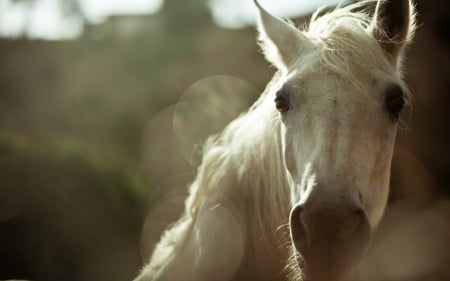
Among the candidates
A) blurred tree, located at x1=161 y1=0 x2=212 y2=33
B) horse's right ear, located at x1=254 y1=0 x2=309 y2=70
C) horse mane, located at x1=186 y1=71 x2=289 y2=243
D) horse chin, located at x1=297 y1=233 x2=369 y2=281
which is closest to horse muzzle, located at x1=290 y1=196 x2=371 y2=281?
horse chin, located at x1=297 y1=233 x2=369 y2=281

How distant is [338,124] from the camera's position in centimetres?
220

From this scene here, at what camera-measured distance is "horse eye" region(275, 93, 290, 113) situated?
246 centimetres

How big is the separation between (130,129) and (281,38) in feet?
57.0

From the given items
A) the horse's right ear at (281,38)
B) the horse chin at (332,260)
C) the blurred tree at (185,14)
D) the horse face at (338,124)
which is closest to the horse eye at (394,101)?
the horse face at (338,124)

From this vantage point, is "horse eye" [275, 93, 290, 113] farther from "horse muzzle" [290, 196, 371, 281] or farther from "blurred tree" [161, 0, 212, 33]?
"blurred tree" [161, 0, 212, 33]

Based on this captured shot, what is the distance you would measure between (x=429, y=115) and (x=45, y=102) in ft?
56.2

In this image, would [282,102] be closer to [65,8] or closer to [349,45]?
[349,45]

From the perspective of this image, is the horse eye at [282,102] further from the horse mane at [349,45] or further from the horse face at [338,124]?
the horse mane at [349,45]

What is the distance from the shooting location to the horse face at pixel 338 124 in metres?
2.03

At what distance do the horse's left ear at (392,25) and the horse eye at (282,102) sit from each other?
0.65m

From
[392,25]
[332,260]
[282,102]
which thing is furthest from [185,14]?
[332,260]

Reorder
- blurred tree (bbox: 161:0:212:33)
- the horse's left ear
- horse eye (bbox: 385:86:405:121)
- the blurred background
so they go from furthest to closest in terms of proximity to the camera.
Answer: blurred tree (bbox: 161:0:212:33)
the blurred background
the horse's left ear
horse eye (bbox: 385:86:405:121)

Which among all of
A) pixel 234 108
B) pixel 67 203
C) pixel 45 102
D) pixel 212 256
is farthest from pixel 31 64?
pixel 212 256

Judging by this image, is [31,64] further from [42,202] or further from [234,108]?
[42,202]
